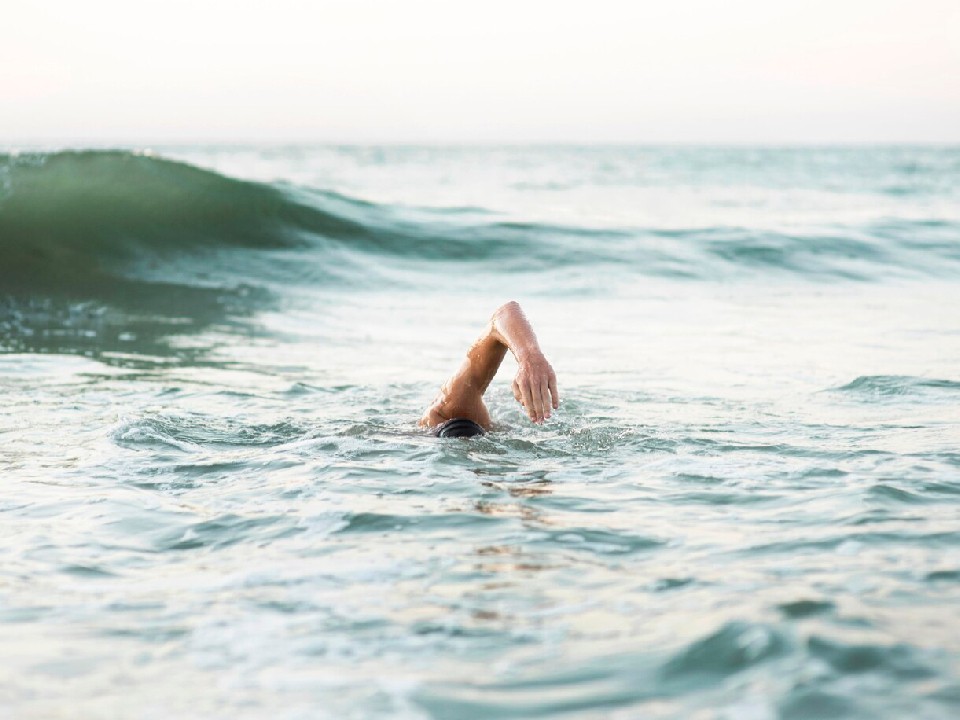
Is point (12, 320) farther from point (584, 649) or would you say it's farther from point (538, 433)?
point (584, 649)

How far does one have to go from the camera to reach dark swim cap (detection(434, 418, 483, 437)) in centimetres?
522

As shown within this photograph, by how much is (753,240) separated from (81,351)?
33.4ft

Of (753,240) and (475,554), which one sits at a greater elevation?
(753,240)

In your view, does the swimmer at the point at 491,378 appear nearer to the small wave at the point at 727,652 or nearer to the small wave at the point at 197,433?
the small wave at the point at 197,433

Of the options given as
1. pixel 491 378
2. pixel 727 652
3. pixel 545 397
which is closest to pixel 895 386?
pixel 491 378

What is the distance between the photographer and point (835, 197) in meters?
28.6

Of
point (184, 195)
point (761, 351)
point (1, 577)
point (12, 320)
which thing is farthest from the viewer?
point (184, 195)

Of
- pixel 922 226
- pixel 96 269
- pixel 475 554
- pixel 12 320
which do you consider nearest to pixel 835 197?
pixel 922 226

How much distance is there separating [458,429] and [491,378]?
31cm

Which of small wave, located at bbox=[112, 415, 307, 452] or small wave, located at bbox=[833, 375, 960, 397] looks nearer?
small wave, located at bbox=[112, 415, 307, 452]

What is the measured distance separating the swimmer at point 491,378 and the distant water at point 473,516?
20 centimetres

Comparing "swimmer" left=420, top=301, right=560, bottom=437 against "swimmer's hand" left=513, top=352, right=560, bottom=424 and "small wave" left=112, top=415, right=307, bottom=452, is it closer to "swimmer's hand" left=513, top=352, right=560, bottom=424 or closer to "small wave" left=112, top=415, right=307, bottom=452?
"swimmer's hand" left=513, top=352, right=560, bottom=424

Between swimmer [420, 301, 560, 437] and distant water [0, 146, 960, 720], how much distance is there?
0.20 meters

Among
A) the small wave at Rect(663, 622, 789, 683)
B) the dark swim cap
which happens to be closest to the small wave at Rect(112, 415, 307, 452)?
the dark swim cap
